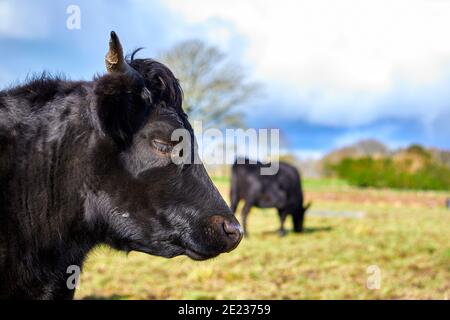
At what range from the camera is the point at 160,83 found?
3.46m

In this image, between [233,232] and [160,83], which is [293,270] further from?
[160,83]

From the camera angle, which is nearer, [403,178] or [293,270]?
[293,270]

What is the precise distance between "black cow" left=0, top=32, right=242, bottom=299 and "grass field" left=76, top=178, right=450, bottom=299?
50 centimetres

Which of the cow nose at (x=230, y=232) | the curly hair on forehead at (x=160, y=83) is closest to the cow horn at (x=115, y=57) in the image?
the curly hair on forehead at (x=160, y=83)

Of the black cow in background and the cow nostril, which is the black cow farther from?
the black cow in background

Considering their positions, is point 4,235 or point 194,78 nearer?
point 4,235

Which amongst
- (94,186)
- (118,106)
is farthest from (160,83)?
(94,186)

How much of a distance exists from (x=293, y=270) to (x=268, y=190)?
6.85 metres

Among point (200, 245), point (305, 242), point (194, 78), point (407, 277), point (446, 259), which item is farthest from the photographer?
point (194, 78)

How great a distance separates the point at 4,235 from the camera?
3.12m
